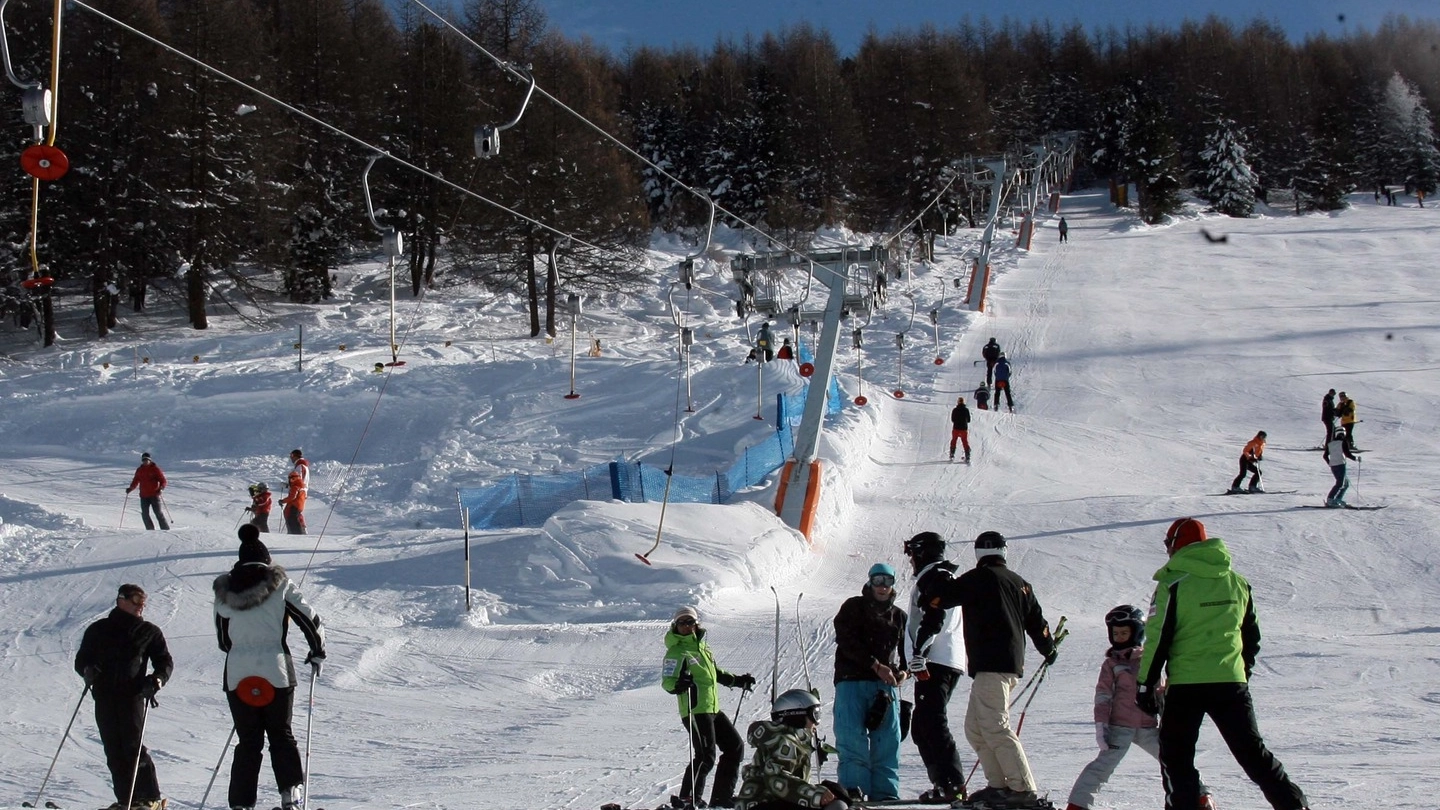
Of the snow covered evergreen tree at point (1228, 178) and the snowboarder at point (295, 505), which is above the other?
the snow covered evergreen tree at point (1228, 178)

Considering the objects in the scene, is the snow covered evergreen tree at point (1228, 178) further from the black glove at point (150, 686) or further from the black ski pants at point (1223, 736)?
the black glove at point (150, 686)

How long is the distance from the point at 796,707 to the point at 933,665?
1219 mm

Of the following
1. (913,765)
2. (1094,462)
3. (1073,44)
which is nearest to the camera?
(913,765)

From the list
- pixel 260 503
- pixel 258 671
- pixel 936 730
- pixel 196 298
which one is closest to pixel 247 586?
pixel 258 671

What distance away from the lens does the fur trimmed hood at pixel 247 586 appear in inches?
223

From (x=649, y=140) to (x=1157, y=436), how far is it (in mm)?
47113

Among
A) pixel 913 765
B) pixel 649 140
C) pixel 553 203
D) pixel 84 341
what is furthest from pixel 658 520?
pixel 649 140

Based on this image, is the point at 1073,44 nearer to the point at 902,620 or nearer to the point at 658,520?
the point at 658,520

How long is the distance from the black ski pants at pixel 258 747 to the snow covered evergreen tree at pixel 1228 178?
64968mm

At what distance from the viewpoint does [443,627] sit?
1157 centimetres

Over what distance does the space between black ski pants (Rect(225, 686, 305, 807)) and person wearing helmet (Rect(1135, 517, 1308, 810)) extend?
13.3 ft

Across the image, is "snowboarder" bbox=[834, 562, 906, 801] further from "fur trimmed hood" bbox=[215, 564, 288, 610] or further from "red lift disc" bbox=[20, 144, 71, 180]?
"red lift disc" bbox=[20, 144, 71, 180]

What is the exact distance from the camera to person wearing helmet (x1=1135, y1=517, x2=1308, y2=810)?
4.73 m

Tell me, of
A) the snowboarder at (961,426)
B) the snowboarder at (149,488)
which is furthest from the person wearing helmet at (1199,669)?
the snowboarder at (961,426)
